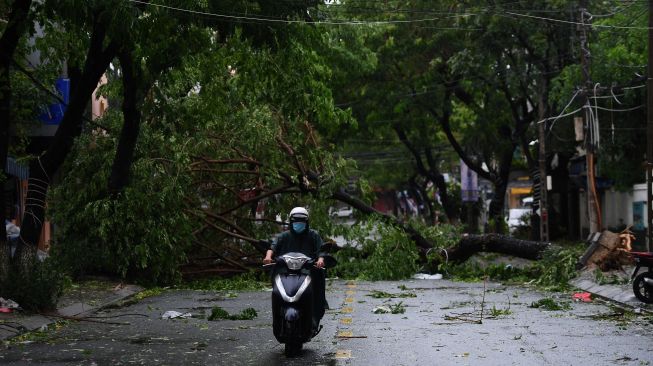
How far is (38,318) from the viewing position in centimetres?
1428

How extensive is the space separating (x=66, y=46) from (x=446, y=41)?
74.1ft

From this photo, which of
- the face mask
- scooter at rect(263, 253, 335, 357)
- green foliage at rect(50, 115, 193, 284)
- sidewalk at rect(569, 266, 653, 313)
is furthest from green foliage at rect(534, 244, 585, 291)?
scooter at rect(263, 253, 335, 357)

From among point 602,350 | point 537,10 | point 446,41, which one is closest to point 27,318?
point 602,350

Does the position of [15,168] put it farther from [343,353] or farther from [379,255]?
[343,353]

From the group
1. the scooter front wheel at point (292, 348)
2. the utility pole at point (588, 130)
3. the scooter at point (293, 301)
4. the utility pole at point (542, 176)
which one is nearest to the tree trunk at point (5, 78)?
the scooter at point (293, 301)

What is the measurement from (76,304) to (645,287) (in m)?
9.90

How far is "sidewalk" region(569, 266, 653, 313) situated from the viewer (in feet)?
55.5

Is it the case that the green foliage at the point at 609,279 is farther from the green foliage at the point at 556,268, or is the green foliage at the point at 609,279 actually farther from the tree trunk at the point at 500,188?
the tree trunk at the point at 500,188

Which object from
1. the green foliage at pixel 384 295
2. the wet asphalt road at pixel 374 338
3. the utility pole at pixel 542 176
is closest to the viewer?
the wet asphalt road at pixel 374 338

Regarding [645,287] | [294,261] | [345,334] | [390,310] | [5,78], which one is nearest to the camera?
[294,261]

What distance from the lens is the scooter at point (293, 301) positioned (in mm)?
10359

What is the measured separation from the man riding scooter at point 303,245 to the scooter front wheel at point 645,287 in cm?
727

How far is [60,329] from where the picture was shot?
1365cm

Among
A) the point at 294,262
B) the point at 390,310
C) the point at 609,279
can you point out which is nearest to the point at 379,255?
the point at 609,279
